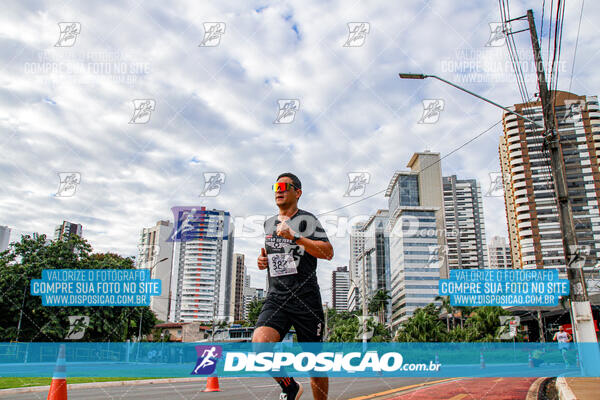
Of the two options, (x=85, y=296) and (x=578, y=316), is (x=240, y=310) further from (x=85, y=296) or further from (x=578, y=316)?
(x=578, y=316)

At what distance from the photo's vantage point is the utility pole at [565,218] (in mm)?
7758

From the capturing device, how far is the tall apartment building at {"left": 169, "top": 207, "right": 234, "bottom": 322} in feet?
488

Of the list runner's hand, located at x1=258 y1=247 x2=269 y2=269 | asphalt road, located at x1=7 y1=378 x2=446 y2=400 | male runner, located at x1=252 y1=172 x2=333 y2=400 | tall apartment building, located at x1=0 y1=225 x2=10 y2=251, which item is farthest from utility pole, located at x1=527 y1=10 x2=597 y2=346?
tall apartment building, located at x1=0 y1=225 x2=10 y2=251

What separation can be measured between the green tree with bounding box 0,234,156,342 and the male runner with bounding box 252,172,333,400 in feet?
95.2

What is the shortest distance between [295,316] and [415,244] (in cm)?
13906

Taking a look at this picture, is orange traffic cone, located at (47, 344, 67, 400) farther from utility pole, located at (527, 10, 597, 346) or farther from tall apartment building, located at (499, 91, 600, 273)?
tall apartment building, located at (499, 91, 600, 273)

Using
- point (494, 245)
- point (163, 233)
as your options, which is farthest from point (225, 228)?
point (494, 245)

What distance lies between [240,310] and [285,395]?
17863 centimetres

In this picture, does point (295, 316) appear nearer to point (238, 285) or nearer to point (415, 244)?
point (415, 244)

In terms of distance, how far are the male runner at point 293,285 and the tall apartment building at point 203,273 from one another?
482 feet

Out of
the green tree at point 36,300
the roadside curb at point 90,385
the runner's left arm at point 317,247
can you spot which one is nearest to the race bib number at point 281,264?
the runner's left arm at point 317,247

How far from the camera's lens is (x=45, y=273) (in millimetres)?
28203

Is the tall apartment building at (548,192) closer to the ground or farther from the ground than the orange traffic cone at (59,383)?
farther from the ground

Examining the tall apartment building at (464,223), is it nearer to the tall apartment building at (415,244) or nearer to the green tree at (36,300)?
the tall apartment building at (415,244)
